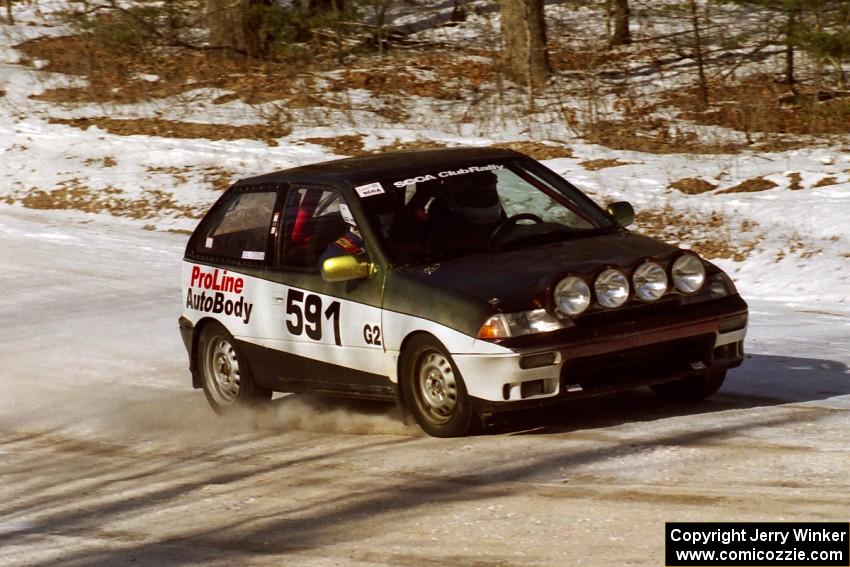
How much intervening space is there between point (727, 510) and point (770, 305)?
22.2 feet

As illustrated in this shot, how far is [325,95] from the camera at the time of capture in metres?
23.7

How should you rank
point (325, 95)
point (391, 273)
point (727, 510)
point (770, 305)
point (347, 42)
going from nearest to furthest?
point (727, 510) → point (391, 273) → point (770, 305) → point (325, 95) → point (347, 42)

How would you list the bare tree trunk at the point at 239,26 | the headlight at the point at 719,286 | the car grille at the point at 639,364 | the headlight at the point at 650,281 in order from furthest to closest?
the bare tree trunk at the point at 239,26 < the headlight at the point at 719,286 < the headlight at the point at 650,281 < the car grille at the point at 639,364

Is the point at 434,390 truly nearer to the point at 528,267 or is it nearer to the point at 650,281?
the point at 528,267

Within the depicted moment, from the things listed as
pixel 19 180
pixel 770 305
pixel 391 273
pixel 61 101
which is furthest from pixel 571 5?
pixel 391 273

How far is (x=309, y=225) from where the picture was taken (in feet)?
27.7

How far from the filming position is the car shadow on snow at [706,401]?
772cm

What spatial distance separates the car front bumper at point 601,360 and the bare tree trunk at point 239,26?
19091mm

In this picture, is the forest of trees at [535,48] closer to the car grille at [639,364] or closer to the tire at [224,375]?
the tire at [224,375]

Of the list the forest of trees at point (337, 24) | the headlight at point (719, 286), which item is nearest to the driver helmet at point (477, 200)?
the headlight at point (719, 286)

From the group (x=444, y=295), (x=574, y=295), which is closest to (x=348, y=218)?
(x=444, y=295)

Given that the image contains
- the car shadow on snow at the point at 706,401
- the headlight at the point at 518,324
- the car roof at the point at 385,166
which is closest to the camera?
the headlight at the point at 518,324

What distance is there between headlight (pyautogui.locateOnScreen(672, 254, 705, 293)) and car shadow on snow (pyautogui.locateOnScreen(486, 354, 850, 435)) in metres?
0.75

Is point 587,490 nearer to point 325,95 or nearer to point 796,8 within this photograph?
point 796,8
